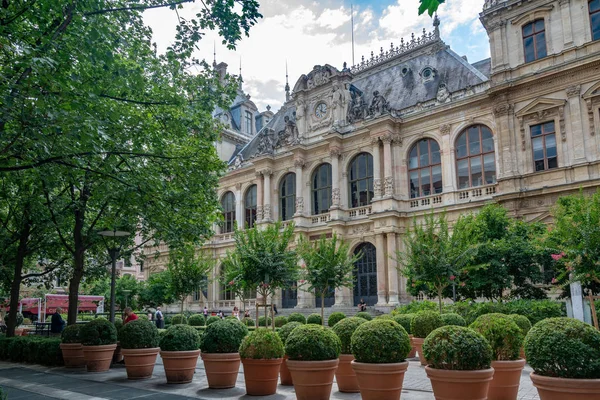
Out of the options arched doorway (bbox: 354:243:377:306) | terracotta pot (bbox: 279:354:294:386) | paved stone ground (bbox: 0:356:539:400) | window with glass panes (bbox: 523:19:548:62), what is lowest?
paved stone ground (bbox: 0:356:539:400)

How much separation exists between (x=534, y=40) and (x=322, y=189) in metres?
17.0

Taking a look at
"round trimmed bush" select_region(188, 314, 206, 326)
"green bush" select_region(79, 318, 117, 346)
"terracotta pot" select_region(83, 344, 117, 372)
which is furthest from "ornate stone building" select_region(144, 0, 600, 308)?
"terracotta pot" select_region(83, 344, 117, 372)

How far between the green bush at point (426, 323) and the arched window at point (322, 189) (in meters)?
22.6

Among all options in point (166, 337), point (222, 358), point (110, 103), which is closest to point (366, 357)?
point (222, 358)

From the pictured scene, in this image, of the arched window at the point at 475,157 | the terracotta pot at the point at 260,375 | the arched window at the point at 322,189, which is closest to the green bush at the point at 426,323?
the terracotta pot at the point at 260,375

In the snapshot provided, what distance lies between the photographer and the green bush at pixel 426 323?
14.0 meters

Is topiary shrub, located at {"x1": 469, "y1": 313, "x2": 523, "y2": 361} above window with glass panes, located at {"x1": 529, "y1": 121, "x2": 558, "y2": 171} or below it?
below

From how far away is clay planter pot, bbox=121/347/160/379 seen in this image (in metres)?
12.2

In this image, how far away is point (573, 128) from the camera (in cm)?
2545

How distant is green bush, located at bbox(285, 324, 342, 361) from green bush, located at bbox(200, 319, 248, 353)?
1.92m

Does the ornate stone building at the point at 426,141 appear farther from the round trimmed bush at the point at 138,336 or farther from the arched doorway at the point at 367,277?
the round trimmed bush at the point at 138,336

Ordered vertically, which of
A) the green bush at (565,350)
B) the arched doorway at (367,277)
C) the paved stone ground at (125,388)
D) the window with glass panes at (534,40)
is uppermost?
the window with glass panes at (534,40)

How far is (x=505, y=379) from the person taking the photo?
8.35 meters

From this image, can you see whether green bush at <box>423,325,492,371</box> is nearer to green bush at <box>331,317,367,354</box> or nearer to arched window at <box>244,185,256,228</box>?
green bush at <box>331,317,367,354</box>
